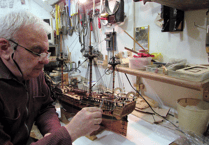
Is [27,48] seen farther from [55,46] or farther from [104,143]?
[55,46]

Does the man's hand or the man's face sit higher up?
the man's face

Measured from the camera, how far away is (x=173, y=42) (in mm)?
1499

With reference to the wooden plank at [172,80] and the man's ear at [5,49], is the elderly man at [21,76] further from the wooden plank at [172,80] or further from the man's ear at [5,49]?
the wooden plank at [172,80]

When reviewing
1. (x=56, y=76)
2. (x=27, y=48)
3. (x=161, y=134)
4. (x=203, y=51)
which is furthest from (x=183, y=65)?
(x=56, y=76)

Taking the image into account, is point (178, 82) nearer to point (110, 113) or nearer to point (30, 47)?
point (110, 113)

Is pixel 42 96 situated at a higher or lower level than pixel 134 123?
higher

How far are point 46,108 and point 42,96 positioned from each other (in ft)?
0.40

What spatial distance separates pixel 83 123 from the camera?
88 cm

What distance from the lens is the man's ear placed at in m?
0.79

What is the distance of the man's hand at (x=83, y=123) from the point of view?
0.84 m

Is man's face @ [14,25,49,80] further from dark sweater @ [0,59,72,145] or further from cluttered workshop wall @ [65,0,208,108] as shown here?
cluttered workshop wall @ [65,0,208,108]

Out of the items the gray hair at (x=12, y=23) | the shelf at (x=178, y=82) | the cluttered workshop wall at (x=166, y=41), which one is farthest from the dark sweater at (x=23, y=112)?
the cluttered workshop wall at (x=166, y=41)

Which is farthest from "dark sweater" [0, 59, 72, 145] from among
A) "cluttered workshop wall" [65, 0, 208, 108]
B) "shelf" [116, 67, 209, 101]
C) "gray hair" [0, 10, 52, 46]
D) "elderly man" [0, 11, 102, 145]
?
"cluttered workshop wall" [65, 0, 208, 108]

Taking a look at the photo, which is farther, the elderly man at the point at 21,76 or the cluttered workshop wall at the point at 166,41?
the cluttered workshop wall at the point at 166,41
